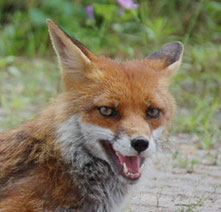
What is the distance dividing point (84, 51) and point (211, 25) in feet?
26.1

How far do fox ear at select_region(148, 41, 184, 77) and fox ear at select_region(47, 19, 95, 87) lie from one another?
2.44 ft

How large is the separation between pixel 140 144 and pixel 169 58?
142 centimetres

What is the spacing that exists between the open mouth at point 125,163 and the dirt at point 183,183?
2.24 feet

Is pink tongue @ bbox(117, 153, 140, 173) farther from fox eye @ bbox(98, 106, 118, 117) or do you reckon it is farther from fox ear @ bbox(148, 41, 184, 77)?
fox ear @ bbox(148, 41, 184, 77)

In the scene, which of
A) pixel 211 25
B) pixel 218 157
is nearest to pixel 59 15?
pixel 211 25

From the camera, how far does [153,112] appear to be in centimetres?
525

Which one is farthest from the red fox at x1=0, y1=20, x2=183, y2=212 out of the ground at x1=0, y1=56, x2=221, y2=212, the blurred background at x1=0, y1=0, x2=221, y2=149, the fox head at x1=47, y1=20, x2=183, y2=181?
the blurred background at x1=0, y1=0, x2=221, y2=149

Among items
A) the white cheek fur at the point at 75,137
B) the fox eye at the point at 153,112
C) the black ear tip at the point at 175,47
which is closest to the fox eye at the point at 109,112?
the white cheek fur at the point at 75,137

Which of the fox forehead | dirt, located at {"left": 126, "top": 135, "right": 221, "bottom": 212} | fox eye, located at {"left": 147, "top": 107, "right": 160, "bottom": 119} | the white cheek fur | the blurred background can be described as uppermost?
the fox forehead

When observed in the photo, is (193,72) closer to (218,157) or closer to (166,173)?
(218,157)

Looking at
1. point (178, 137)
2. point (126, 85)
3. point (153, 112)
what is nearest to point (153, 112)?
point (153, 112)

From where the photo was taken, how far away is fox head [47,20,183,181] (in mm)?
5016

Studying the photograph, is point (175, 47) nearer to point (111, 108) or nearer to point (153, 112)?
point (153, 112)

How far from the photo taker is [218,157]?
791 centimetres
